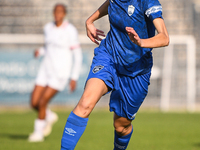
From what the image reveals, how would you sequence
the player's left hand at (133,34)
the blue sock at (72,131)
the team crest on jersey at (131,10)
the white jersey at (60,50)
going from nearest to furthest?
1. the player's left hand at (133,34)
2. the blue sock at (72,131)
3. the team crest on jersey at (131,10)
4. the white jersey at (60,50)

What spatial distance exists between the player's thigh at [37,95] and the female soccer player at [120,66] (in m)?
2.90

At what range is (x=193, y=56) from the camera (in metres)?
13.7

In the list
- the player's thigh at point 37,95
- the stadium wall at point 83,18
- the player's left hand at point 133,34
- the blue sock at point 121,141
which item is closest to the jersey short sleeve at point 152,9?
the player's left hand at point 133,34

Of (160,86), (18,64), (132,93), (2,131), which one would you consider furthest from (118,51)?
(160,86)

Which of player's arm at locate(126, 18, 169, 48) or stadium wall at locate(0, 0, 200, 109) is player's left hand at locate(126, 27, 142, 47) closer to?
player's arm at locate(126, 18, 169, 48)

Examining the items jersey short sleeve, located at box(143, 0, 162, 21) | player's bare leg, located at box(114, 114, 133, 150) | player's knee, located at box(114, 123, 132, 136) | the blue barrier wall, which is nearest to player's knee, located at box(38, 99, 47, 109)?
player's bare leg, located at box(114, 114, 133, 150)

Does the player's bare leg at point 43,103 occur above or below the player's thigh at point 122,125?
below

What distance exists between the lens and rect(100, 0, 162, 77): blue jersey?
386cm

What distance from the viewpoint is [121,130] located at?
14.6ft

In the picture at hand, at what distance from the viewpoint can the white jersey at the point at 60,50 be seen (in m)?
7.36

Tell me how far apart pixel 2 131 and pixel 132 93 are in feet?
14.7

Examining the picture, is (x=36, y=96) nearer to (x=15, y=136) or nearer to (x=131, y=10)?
(x=15, y=136)

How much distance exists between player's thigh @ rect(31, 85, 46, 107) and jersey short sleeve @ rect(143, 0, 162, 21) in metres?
3.75

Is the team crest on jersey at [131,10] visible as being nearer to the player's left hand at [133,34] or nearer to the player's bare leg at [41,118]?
the player's left hand at [133,34]
